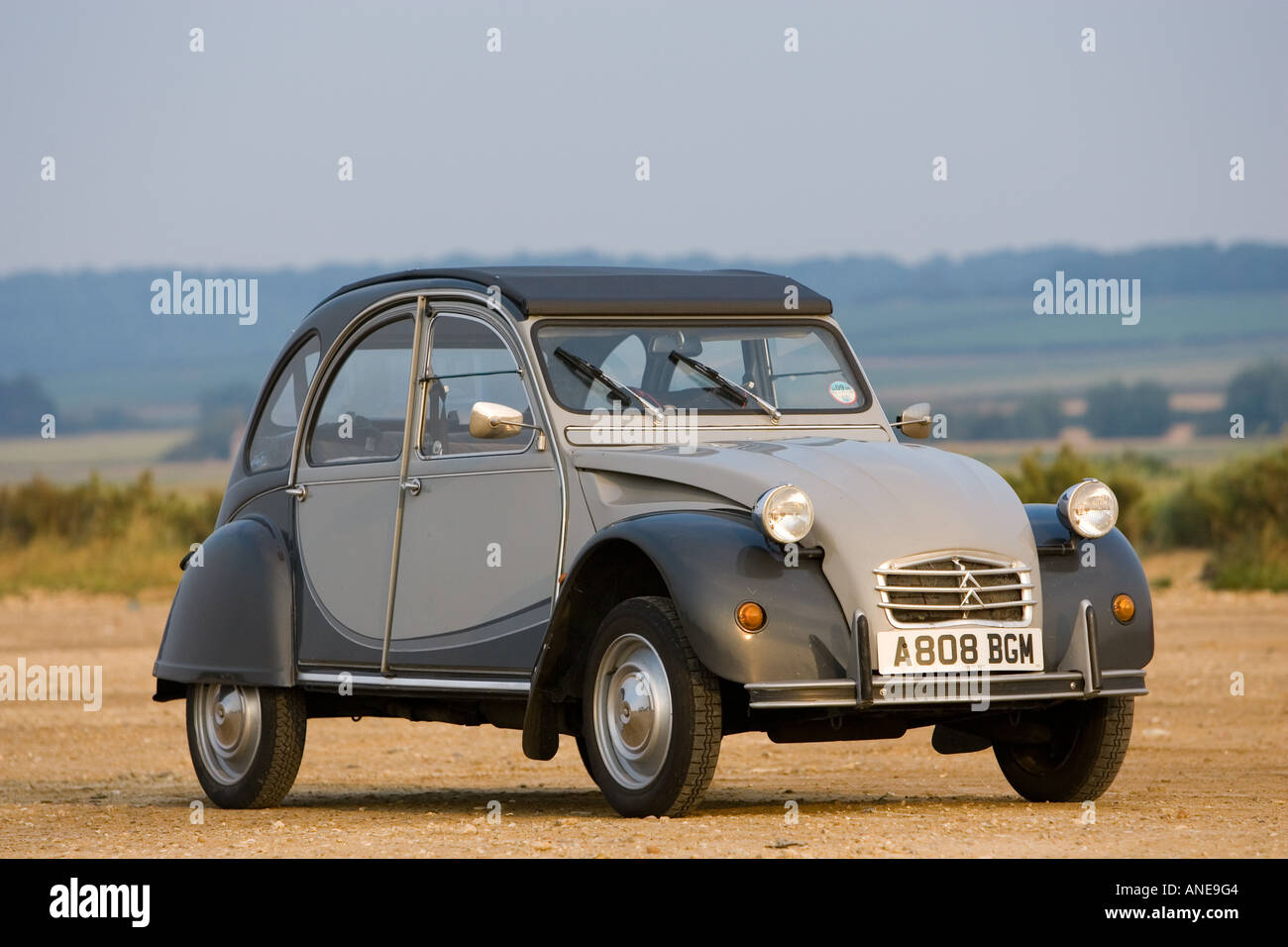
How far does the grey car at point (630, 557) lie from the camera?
8.38 m

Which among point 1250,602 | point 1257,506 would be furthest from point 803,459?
point 1257,506

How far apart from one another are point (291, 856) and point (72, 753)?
8.46 metres

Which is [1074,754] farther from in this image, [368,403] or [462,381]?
[368,403]

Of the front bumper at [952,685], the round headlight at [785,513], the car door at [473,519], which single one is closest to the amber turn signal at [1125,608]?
the front bumper at [952,685]

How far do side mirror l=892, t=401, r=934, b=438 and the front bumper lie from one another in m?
1.85

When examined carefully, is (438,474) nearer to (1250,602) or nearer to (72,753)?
(72,753)

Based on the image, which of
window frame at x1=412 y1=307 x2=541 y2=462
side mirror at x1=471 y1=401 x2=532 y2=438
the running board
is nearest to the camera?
side mirror at x1=471 y1=401 x2=532 y2=438

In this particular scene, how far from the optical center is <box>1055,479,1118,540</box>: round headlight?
9.03m

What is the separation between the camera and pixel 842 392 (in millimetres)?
10312

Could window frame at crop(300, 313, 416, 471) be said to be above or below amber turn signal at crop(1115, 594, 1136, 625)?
above

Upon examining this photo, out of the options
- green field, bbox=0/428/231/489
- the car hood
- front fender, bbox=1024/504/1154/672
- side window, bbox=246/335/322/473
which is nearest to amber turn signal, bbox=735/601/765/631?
the car hood

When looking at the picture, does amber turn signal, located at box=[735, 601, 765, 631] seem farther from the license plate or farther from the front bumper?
the license plate

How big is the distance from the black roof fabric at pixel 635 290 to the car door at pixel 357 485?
17.0 inches

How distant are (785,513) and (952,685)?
926 millimetres
